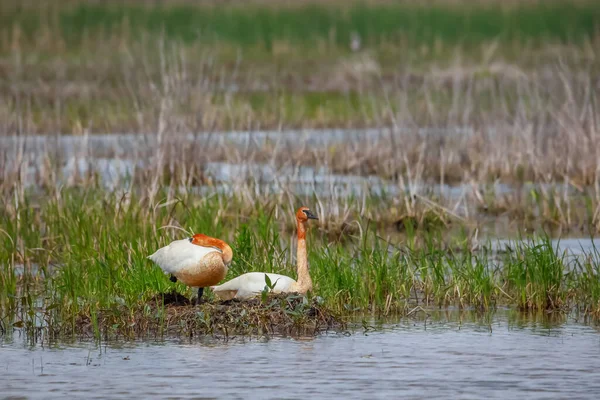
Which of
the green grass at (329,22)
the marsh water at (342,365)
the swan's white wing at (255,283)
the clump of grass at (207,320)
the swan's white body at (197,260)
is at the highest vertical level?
the green grass at (329,22)

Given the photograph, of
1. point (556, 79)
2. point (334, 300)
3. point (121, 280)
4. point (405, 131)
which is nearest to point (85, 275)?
point (121, 280)

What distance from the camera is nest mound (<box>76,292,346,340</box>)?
30.3 ft

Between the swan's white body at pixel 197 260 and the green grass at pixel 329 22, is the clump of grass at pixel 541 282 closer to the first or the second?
the swan's white body at pixel 197 260

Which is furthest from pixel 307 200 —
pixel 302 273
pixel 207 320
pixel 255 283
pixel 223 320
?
pixel 207 320

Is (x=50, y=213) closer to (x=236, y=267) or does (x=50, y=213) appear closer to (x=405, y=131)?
(x=236, y=267)

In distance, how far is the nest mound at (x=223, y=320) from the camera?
9227 mm

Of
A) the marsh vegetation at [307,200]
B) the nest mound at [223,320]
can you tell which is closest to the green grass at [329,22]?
the marsh vegetation at [307,200]

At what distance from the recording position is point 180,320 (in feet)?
30.4

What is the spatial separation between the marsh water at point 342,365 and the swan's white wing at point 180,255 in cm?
59

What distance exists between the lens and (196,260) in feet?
30.4

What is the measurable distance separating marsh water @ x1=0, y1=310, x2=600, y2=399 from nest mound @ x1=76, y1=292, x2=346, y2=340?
0.17m

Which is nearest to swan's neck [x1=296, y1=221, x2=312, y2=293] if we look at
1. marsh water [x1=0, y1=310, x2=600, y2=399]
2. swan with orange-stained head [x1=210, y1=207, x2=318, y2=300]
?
swan with orange-stained head [x1=210, y1=207, x2=318, y2=300]

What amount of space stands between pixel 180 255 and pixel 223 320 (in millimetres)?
584

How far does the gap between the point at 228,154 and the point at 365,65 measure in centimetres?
1844
